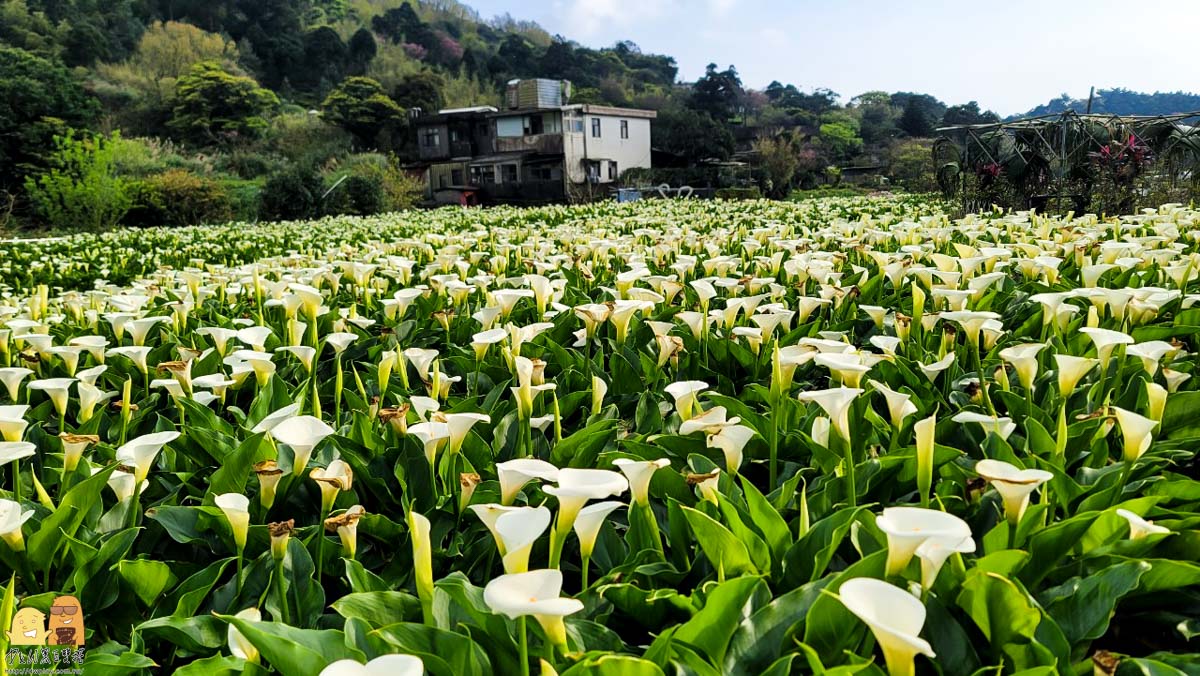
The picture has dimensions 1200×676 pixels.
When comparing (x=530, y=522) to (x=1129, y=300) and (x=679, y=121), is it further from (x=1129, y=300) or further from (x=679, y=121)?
(x=679, y=121)

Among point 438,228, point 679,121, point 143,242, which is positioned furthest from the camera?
point 679,121

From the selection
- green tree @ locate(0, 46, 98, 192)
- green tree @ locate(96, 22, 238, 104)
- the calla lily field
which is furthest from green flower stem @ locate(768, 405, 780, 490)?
green tree @ locate(96, 22, 238, 104)

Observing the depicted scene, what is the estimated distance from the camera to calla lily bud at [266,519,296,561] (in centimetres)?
125

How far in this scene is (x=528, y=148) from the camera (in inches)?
1704

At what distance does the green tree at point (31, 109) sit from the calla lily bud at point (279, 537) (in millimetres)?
39704

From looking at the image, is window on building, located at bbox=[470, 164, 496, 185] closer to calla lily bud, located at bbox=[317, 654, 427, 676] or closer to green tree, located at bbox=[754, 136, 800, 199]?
green tree, located at bbox=[754, 136, 800, 199]

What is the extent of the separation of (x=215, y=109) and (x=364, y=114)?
30.0 feet

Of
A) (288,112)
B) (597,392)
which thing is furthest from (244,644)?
(288,112)

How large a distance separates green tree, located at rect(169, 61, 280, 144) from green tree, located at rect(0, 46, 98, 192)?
31.5 feet

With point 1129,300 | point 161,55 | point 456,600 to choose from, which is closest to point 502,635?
point 456,600

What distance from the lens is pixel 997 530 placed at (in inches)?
46.6

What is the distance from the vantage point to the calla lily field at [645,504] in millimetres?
1020

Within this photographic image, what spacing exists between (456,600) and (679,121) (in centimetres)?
5044

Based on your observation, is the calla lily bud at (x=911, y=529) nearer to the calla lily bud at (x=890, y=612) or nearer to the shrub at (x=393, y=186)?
the calla lily bud at (x=890, y=612)
